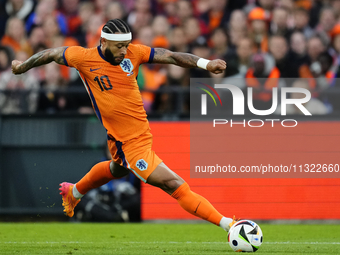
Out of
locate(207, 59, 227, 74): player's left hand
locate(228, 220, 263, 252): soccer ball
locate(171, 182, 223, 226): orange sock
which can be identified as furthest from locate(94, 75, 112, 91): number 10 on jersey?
locate(228, 220, 263, 252): soccer ball

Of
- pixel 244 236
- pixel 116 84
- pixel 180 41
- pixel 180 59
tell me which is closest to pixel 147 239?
pixel 244 236

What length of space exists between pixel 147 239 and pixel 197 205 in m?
1.86

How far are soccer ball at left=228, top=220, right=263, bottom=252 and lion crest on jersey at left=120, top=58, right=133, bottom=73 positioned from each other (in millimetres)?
1906

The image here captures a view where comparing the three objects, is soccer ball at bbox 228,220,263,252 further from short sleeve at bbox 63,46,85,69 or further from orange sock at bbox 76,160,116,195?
short sleeve at bbox 63,46,85,69

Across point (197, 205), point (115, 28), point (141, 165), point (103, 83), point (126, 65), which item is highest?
point (115, 28)

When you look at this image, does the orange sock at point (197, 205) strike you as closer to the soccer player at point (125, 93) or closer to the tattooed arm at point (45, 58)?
the soccer player at point (125, 93)

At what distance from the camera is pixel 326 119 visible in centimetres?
977

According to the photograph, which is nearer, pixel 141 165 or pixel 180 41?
pixel 141 165

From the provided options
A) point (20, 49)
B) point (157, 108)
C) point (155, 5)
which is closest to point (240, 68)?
point (157, 108)

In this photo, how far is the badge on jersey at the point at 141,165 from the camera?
613 cm

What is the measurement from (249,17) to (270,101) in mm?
2353

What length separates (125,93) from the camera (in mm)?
6230

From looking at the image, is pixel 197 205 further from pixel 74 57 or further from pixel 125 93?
pixel 74 57

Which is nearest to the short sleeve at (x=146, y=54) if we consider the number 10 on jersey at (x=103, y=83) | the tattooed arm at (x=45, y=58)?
the number 10 on jersey at (x=103, y=83)
